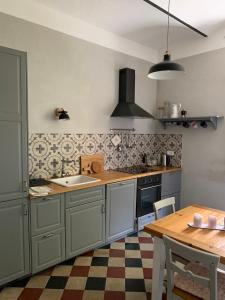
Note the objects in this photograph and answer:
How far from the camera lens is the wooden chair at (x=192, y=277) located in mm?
1237

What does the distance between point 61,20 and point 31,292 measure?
2820mm

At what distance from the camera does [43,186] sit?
2.37 meters

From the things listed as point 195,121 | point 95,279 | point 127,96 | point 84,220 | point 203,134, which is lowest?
point 95,279

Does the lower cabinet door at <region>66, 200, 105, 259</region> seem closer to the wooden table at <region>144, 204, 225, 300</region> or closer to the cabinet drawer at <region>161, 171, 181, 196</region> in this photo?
the wooden table at <region>144, 204, 225, 300</region>

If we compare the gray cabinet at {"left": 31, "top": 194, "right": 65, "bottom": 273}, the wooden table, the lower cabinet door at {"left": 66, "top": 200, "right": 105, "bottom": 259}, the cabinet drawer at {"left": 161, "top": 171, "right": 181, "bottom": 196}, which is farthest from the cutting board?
the wooden table

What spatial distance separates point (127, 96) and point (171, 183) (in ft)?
4.81

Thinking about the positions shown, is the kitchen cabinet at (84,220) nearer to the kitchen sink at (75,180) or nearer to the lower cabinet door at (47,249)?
the lower cabinet door at (47,249)

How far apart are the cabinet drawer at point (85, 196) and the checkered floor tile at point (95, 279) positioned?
2.10 ft

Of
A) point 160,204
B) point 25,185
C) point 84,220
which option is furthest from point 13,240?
point 160,204

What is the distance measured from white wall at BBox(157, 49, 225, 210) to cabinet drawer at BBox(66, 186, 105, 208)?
162 cm

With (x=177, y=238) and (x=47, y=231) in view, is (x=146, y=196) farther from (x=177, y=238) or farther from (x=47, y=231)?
(x=177, y=238)

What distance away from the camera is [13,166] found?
1.98m

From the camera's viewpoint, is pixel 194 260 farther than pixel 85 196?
No

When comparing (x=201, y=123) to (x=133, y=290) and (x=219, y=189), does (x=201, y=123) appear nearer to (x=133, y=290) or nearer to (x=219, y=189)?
(x=219, y=189)
